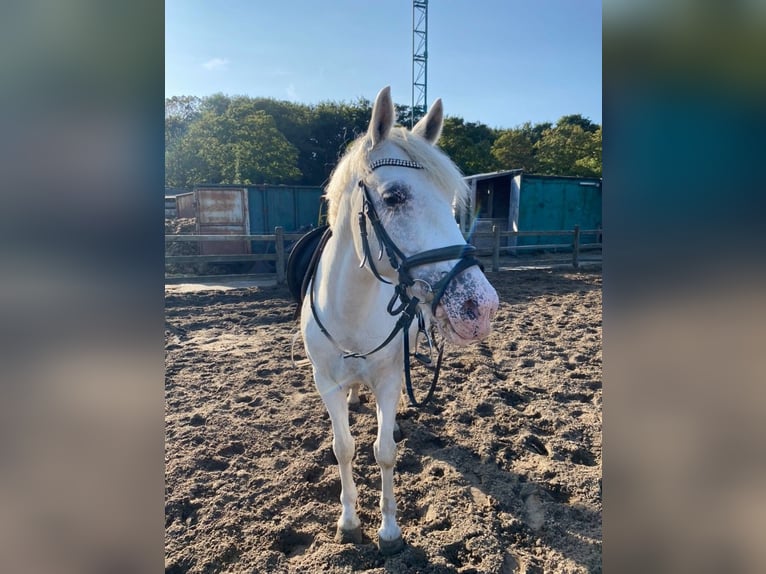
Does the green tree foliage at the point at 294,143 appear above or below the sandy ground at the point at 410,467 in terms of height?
above

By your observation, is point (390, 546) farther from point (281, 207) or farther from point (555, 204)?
point (555, 204)

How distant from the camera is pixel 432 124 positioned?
1.91 meters

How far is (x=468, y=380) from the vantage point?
4051mm

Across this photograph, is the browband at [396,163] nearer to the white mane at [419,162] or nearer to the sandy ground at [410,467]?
the white mane at [419,162]

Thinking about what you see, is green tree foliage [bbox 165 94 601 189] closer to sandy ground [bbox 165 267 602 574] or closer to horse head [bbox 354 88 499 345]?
sandy ground [bbox 165 267 602 574]

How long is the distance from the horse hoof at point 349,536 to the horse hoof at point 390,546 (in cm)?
13

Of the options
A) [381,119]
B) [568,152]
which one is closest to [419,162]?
[381,119]

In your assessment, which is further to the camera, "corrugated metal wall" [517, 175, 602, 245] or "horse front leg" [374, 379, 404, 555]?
"corrugated metal wall" [517, 175, 602, 245]

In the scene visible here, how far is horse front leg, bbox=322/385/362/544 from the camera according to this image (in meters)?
2.14

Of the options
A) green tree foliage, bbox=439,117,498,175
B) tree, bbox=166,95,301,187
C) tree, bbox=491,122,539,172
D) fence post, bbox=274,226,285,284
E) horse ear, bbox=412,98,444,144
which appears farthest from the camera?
tree, bbox=491,122,539,172

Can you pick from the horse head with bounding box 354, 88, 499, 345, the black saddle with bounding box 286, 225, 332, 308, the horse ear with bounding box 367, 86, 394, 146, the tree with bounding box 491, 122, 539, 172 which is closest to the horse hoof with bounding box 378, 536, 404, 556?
the horse head with bounding box 354, 88, 499, 345

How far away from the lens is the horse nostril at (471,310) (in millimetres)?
1348

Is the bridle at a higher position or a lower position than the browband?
lower

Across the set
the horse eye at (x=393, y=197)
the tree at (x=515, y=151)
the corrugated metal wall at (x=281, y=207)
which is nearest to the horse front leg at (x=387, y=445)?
the horse eye at (x=393, y=197)
